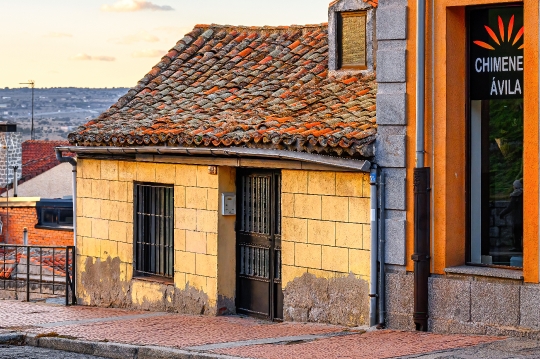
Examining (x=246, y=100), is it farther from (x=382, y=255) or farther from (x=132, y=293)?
(x=382, y=255)

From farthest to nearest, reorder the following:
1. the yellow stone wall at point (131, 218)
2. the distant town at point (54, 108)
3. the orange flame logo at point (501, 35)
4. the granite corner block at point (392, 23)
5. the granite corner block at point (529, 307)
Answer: the distant town at point (54, 108) → the yellow stone wall at point (131, 218) → the granite corner block at point (392, 23) → the orange flame logo at point (501, 35) → the granite corner block at point (529, 307)

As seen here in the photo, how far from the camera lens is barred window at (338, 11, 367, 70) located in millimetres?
14031

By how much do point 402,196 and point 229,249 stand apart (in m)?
3.45

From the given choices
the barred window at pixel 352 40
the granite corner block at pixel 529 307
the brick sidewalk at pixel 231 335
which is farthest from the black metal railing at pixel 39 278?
the granite corner block at pixel 529 307

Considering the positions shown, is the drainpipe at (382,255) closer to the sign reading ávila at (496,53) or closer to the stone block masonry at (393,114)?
the stone block masonry at (393,114)

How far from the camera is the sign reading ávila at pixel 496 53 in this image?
1097cm

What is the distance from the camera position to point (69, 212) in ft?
123

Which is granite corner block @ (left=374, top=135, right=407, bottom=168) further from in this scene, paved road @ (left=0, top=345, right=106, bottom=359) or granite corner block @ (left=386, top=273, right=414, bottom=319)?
paved road @ (left=0, top=345, right=106, bottom=359)

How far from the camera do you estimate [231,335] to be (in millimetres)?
12062

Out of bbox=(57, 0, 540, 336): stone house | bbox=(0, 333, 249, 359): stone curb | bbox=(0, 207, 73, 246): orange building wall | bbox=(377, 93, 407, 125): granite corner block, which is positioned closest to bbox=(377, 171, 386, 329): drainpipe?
bbox=(57, 0, 540, 336): stone house

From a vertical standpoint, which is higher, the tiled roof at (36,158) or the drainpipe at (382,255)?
the tiled roof at (36,158)

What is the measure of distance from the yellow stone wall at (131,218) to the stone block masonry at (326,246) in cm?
143

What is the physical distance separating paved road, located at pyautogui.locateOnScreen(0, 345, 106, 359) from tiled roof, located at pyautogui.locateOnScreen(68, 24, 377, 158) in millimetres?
3475

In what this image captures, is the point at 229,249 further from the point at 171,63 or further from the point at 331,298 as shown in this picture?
the point at 171,63
